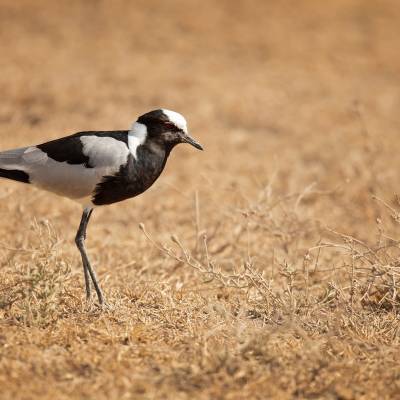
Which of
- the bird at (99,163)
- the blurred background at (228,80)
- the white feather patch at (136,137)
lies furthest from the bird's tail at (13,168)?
the blurred background at (228,80)

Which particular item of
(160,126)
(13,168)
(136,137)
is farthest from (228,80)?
(13,168)

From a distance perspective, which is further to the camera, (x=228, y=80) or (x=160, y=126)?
(x=228, y=80)

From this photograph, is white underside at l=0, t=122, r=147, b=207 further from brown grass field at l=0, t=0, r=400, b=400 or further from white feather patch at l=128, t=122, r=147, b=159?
brown grass field at l=0, t=0, r=400, b=400

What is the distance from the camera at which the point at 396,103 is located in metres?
10.5

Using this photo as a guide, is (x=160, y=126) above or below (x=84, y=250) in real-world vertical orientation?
above

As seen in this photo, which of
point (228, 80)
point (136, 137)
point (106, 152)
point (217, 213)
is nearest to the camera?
point (106, 152)

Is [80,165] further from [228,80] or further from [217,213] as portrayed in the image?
[228,80]

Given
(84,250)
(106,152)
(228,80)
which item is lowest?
(84,250)

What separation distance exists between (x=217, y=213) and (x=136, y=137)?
2.36 metres

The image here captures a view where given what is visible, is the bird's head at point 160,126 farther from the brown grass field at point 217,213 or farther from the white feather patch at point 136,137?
the brown grass field at point 217,213

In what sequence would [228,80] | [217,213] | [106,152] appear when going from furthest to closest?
[228,80] → [217,213] → [106,152]

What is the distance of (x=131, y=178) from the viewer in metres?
3.94

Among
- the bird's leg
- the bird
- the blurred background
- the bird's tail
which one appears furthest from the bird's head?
the blurred background

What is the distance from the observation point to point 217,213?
632 centimetres
